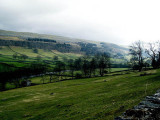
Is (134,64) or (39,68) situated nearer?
(134,64)

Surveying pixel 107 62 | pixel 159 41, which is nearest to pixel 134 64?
pixel 107 62

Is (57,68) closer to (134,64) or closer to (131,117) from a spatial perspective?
(134,64)

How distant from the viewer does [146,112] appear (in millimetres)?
7922

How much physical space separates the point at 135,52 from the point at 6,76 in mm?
109667

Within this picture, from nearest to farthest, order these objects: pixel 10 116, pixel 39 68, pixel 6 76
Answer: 1. pixel 10 116
2. pixel 6 76
3. pixel 39 68

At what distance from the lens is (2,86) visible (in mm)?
93062

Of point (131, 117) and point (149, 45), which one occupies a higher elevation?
point (149, 45)

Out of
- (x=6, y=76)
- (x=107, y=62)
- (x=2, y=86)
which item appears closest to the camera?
(x=2, y=86)

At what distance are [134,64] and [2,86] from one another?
10676 cm

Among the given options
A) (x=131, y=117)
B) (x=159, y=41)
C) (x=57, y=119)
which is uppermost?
(x=159, y=41)

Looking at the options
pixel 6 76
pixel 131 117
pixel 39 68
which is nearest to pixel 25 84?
pixel 6 76

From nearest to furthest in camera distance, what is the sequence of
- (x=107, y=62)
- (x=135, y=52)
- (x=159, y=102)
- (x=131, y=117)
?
(x=131, y=117) → (x=159, y=102) → (x=135, y=52) → (x=107, y=62)

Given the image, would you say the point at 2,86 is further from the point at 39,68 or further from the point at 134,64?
the point at 134,64

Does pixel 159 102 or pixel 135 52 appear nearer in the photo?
pixel 159 102
